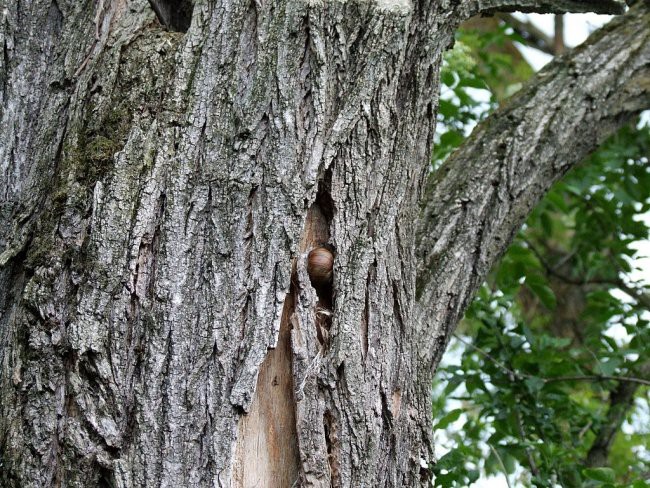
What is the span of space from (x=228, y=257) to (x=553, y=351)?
8.01ft

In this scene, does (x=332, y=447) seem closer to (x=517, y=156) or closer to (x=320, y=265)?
(x=320, y=265)

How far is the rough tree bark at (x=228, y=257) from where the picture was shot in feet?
6.17

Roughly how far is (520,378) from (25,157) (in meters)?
2.27

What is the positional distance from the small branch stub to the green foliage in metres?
1.12

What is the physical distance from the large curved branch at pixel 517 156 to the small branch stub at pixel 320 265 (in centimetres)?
51

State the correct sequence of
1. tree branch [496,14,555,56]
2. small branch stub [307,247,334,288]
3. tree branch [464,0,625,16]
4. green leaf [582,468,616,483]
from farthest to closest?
tree branch [496,14,555,56] < green leaf [582,468,616,483] < tree branch [464,0,625,16] < small branch stub [307,247,334,288]

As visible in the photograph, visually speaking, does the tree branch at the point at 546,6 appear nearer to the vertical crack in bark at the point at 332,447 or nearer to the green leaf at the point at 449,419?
the vertical crack in bark at the point at 332,447

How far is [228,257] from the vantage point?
1.94 m

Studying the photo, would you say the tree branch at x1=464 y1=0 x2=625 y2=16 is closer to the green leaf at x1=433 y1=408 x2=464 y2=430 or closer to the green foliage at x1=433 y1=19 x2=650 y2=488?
the green foliage at x1=433 y1=19 x2=650 y2=488

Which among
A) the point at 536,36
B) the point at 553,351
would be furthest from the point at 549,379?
the point at 536,36

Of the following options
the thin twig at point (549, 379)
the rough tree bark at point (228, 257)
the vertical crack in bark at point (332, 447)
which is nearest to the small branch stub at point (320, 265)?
the rough tree bark at point (228, 257)

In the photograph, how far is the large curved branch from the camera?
2.56 meters

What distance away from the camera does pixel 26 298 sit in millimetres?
1995

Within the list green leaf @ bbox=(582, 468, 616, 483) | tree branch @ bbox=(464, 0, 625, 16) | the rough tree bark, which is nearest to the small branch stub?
the rough tree bark
